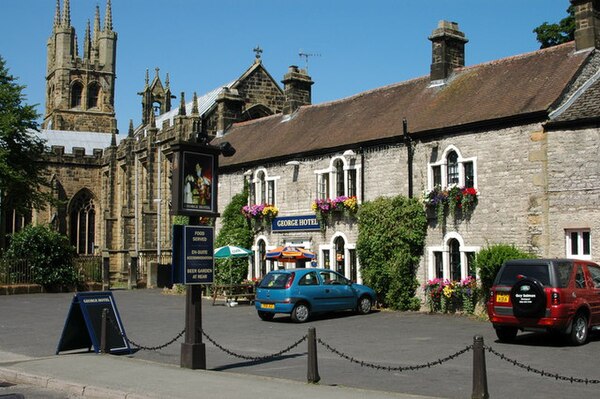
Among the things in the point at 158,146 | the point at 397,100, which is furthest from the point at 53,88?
the point at 397,100

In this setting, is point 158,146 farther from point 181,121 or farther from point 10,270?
point 10,270

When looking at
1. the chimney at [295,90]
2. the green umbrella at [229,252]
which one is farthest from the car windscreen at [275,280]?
the chimney at [295,90]

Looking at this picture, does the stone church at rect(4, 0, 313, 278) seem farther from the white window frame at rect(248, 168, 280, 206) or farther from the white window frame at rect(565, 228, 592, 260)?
the white window frame at rect(565, 228, 592, 260)

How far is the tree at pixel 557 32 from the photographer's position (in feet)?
126

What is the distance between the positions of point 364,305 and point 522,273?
8159mm

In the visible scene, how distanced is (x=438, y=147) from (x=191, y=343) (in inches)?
527

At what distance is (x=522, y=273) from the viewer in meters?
15.5

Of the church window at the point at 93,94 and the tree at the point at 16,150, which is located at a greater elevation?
the church window at the point at 93,94

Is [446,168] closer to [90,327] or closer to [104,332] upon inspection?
[104,332]

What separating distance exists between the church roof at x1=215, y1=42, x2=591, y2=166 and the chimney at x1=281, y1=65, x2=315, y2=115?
640 mm

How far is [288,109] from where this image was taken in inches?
1406

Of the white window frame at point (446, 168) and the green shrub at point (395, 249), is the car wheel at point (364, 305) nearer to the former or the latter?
the green shrub at point (395, 249)

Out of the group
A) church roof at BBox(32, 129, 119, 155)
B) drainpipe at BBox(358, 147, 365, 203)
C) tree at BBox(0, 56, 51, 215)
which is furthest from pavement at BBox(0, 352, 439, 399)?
church roof at BBox(32, 129, 119, 155)

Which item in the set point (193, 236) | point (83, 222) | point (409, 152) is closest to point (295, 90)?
point (409, 152)
